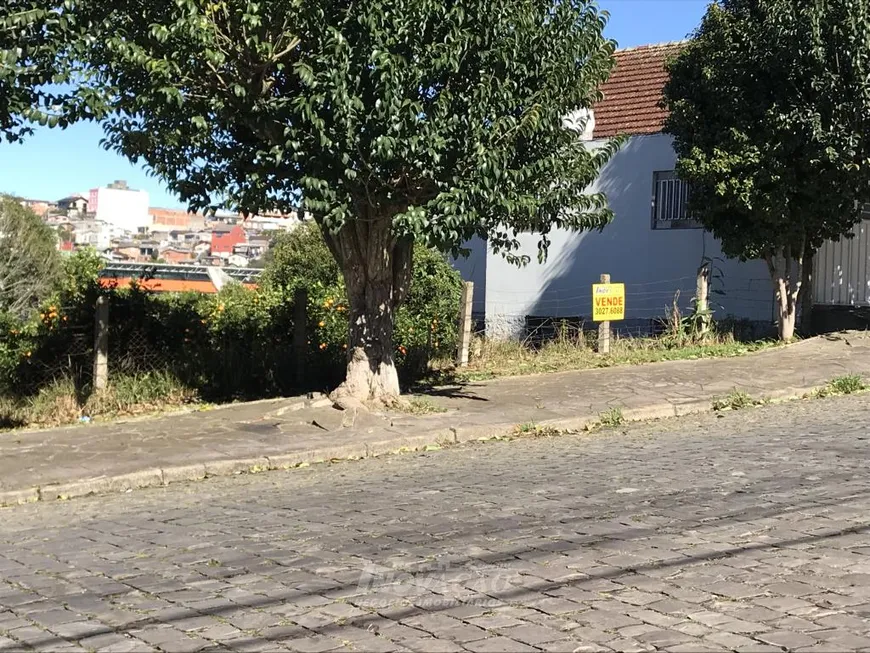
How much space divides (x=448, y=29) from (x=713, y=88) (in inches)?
295

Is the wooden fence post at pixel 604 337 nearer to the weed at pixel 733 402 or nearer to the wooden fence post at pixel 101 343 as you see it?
the weed at pixel 733 402

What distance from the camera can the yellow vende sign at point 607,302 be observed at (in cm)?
1535

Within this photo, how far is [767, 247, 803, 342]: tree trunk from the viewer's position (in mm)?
16125

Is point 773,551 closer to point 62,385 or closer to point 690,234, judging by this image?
point 62,385

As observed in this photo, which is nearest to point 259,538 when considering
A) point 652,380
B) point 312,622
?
point 312,622

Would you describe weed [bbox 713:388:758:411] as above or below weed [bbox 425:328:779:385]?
below

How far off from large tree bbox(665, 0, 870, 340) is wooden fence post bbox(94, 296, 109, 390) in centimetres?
900

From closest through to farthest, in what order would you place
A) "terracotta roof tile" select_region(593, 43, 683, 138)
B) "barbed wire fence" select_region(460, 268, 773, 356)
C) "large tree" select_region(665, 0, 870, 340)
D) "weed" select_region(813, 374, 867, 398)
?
"weed" select_region(813, 374, 867, 398) → "large tree" select_region(665, 0, 870, 340) → "barbed wire fence" select_region(460, 268, 773, 356) → "terracotta roof tile" select_region(593, 43, 683, 138)

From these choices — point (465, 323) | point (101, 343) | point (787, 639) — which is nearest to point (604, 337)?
point (465, 323)

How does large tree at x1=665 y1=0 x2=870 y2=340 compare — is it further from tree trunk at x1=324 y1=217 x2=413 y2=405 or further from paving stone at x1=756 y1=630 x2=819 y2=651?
paving stone at x1=756 y1=630 x2=819 y2=651

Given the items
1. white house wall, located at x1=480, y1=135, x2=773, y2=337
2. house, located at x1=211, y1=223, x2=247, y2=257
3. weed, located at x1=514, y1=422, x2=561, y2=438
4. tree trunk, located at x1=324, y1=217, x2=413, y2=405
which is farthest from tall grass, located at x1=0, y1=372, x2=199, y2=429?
house, located at x1=211, y1=223, x2=247, y2=257

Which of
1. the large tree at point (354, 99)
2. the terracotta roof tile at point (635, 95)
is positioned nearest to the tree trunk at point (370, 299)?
the large tree at point (354, 99)

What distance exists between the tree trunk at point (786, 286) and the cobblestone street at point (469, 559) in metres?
7.68

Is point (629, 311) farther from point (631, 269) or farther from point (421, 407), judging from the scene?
point (421, 407)
